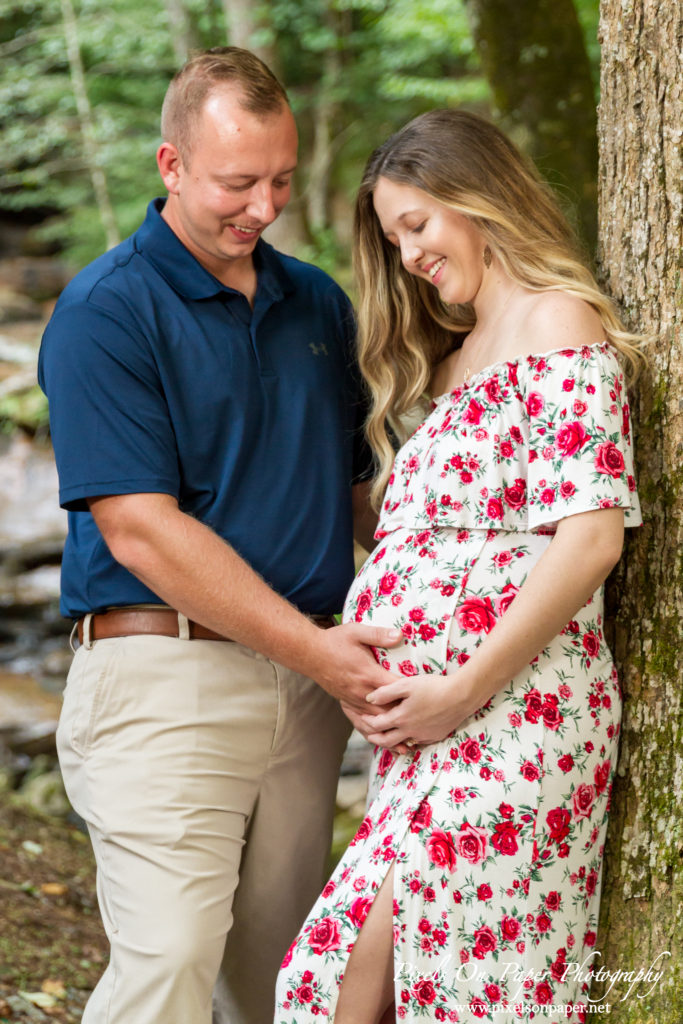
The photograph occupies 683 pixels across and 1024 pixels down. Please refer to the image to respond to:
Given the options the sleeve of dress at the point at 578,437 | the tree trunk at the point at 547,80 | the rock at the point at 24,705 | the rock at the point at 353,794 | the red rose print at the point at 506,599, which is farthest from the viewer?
the rock at the point at 24,705

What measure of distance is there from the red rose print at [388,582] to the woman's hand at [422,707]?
182 mm

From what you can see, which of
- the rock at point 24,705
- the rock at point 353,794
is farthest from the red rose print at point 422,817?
the rock at point 24,705

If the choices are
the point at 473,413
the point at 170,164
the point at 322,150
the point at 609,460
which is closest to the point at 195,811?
the point at 473,413

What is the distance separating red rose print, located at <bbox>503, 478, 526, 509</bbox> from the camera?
1.99 m

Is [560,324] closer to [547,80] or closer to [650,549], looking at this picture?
[650,549]

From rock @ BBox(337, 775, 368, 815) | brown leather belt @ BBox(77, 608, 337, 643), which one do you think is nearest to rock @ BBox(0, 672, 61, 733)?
rock @ BBox(337, 775, 368, 815)

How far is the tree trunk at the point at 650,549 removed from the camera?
6.57 ft

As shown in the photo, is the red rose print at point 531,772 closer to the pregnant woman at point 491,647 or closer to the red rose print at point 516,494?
the pregnant woman at point 491,647

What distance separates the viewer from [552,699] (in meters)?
1.94

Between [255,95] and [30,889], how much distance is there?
2.60m

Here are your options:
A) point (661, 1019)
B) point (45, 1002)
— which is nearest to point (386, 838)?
point (661, 1019)

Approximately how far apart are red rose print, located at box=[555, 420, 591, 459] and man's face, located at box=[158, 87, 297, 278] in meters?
0.82

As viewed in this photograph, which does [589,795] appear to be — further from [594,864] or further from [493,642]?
[493,642]

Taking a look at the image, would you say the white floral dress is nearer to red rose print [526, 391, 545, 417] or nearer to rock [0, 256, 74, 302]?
red rose print [526, 391, 545, 417]
